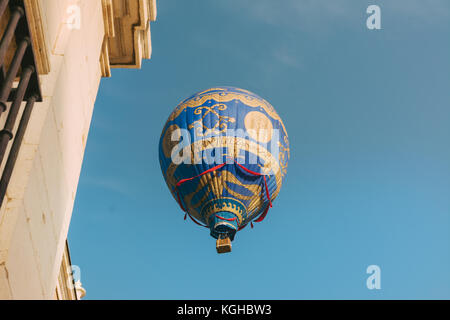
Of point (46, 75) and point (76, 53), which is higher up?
point (76, 53)

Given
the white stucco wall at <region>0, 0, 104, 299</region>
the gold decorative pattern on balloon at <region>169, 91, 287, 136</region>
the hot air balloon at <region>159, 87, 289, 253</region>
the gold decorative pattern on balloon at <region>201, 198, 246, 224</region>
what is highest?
the gold decorative pattern on balloon at <region>169, 91, 287, 136</region>

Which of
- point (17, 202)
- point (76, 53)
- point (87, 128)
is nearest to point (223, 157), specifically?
point (87, 128)

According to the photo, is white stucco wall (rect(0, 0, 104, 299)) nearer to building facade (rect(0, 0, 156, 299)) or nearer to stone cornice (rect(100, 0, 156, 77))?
building facade (rect(0, 0, 156, 299))

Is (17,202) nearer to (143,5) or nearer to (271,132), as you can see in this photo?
(143,5)

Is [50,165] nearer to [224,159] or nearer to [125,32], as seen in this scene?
[125,32]

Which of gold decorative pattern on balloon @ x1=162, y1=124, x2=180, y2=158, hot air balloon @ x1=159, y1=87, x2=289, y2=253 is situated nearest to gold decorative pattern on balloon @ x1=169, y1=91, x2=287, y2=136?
hot air balloon @ x1=159, y1=87, x2=289, y2=253

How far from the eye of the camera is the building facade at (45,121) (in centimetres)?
660

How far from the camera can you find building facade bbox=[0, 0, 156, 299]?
6.60m

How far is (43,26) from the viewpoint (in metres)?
7.88

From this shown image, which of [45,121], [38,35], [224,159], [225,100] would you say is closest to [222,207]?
[224,159]

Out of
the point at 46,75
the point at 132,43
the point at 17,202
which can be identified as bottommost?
the point at 17,202

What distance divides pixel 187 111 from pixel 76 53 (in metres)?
7.82

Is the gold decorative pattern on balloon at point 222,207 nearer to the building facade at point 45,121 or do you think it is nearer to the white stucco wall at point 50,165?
the building facade at point 45,121

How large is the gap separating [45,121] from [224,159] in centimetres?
853
